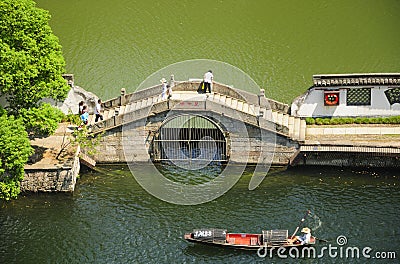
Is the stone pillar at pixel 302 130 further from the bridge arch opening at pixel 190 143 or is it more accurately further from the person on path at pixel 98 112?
the person on path at pixel 98 112

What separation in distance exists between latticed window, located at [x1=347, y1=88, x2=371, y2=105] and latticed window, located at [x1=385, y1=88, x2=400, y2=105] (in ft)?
4.74

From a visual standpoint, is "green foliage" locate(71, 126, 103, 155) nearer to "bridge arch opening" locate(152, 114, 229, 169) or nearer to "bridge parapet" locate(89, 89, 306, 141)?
"bridge parapet" locate(89, 89, 306, 141)

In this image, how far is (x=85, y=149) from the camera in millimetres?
61562

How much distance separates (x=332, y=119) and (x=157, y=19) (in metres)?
23.3

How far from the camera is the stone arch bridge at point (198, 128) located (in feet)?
197

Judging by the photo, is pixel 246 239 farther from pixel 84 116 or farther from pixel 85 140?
pixel 84 116

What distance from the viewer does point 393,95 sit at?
62.7 meters

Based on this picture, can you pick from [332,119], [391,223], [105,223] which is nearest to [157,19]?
[332,119]

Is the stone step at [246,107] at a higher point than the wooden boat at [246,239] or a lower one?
higher

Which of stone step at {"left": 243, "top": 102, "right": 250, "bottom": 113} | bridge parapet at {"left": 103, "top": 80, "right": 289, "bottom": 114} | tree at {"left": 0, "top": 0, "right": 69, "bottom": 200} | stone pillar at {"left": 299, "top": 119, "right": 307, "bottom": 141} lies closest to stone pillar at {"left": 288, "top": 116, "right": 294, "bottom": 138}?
stone pillar at {"left": 299, "top": 119, "right": 307, "bottom": 141}

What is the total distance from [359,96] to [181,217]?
1763 cm

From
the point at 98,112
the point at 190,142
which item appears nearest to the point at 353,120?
the point at 190,142

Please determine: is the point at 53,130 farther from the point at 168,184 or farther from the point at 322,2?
the point at 322,2

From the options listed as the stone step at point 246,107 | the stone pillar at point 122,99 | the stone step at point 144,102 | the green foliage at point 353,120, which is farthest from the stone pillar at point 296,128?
the stone pillar at point 122,99
